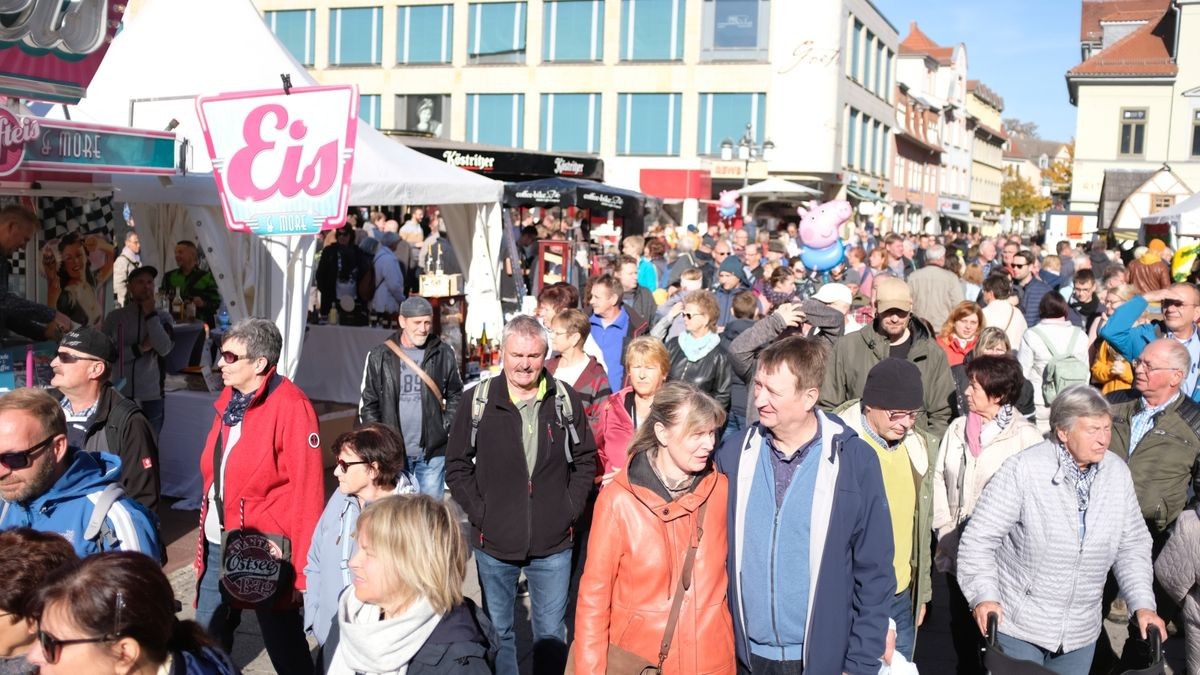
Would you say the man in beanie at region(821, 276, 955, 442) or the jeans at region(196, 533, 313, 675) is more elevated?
the man in beanie at region(821, 276, 955, 442)

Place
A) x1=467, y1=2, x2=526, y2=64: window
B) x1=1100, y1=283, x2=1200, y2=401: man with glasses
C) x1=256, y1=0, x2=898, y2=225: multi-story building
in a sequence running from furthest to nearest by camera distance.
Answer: x1=467, y1=2, x2=526, y2=64: window → x1=256, y1=0, x2=898, y2=225: multi-story building → x1=1100, y1=283, x2=1200, y2=401: man with glasses

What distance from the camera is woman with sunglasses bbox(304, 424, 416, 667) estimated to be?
4.10m

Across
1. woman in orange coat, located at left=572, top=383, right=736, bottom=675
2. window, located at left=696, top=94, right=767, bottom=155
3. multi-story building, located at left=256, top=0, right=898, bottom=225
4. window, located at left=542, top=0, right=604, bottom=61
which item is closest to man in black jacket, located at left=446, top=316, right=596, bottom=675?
woman in orange coat, located at left=572, top=383, right=736, bottom=675

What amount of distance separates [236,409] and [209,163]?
15.7ft

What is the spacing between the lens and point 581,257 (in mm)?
17875

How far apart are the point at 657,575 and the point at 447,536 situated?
2.41 feet

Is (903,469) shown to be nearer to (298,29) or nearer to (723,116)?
(723,116)

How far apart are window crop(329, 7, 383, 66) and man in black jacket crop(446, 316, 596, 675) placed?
39.4 metres

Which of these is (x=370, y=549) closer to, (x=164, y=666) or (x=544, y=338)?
(x=164, y=666)

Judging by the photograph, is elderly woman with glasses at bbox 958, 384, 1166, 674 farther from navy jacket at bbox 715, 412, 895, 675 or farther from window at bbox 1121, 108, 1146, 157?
window at bbox 1121, 108, 1146, 157

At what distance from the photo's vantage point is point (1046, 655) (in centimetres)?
432

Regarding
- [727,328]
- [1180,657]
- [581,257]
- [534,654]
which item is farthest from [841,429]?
[581,257]

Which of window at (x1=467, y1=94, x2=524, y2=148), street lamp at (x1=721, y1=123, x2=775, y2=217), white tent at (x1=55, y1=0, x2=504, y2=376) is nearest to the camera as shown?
white tent at (x1=55, y1=0, x2=504, y2=376)

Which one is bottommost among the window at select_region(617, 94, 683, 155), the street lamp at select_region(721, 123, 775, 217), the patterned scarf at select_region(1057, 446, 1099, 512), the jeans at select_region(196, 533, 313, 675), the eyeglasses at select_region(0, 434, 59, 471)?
the jeans at select_region(196, 533, 313, 675)
